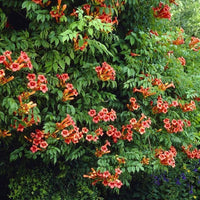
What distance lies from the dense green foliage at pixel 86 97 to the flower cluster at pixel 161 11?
0.29 ft

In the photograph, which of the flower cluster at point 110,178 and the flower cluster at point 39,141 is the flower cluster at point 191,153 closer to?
the flower cluster at point 110,178

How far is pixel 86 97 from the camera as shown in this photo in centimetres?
364

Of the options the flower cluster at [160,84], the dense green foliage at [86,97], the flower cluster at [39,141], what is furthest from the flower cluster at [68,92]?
the flower cluster at [160,84]

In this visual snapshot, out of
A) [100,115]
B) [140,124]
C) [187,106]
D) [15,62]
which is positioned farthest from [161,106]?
[15,62]

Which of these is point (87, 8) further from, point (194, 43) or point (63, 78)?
point (194, 43)

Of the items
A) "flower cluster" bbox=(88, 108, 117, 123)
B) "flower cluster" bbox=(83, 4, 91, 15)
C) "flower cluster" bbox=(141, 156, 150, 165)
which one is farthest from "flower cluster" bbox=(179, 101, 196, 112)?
"flower cluster" bbox=(83, 4, 91, 15)

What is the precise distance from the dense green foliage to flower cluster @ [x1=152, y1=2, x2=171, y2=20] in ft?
0.29

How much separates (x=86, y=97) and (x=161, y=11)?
1753mm

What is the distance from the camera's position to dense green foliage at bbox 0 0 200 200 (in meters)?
3.13

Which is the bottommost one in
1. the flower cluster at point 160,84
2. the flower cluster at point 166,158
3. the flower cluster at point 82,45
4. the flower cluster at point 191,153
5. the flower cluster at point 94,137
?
the flower cluster at point 191,153

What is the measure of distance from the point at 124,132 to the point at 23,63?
71.8 inches

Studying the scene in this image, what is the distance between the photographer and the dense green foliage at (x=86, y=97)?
123 inches

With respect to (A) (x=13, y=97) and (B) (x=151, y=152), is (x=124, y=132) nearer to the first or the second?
(B) (x=151, y=152)

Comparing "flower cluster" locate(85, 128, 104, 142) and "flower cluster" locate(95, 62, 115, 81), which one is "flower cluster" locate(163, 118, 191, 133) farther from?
"flower cluster" locate(95, 62, 115, 81)
